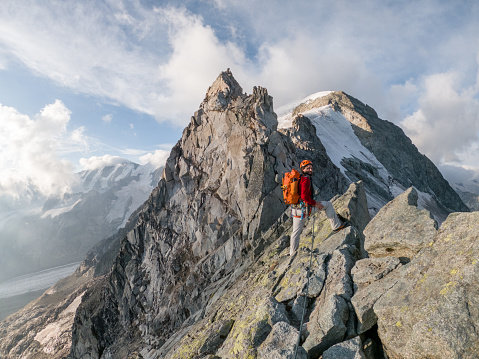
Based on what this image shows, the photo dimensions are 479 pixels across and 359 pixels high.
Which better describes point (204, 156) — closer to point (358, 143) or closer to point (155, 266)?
point (155, 266)

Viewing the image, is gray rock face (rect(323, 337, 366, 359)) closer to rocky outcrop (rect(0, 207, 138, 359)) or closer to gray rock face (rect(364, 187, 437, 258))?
gray rock face (rect(364, 187, 437, 258))

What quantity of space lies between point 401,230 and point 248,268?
1050 centimetres

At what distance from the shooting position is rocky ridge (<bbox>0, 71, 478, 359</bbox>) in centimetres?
→ 561

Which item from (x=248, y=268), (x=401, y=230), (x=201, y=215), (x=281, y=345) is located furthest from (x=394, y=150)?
(x=281, y=345)

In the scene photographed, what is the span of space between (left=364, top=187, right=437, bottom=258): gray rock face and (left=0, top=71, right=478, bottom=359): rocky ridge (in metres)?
0.05

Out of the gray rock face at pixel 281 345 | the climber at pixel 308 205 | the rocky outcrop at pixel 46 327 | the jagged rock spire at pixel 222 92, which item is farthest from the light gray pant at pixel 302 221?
the rocky outcrop at pixel 46 327

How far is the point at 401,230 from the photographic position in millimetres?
7414

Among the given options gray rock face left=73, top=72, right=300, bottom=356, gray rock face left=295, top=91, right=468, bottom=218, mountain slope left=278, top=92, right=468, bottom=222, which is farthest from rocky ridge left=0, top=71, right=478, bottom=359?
gray rock face left=295, top=91, right=468, bottom=218

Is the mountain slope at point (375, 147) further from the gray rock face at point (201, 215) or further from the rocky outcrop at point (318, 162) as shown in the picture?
the gray rock face at point (201, 215)

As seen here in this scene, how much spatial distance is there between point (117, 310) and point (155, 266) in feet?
37.8

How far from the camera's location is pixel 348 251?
8508 mm

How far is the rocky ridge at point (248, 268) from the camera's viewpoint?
5.61m

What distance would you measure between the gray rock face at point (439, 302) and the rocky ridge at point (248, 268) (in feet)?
0.09

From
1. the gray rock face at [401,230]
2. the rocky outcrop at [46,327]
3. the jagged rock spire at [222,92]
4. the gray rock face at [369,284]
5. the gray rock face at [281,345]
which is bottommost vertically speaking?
the rocky outcrop at [46,327]
